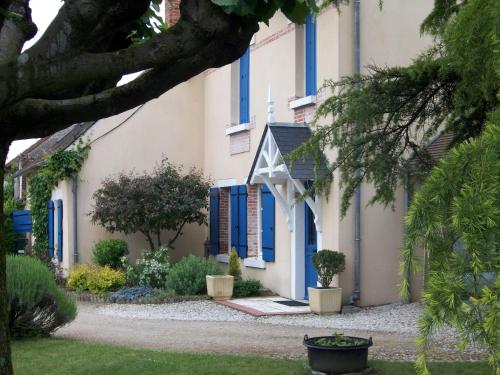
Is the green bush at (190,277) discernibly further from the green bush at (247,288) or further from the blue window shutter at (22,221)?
the blue window shutter at (22,221)

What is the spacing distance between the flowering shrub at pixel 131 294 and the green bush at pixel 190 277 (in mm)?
424

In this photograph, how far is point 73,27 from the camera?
4566 mm

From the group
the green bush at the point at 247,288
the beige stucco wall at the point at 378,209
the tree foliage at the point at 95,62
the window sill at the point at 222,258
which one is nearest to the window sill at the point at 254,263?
the green bush at the point at 247,288

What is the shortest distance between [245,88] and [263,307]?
18.4ft

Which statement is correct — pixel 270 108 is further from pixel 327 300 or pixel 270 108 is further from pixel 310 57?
pixel 327 300

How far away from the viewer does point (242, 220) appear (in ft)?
52.6

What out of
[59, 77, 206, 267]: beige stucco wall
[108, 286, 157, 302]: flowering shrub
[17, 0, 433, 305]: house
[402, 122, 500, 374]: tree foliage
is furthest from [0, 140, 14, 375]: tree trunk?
[59, 77, 206, 267]: beige stucco wall

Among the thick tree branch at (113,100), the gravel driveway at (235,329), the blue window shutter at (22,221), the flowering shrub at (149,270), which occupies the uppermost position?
the thick tree branch at (113,100)

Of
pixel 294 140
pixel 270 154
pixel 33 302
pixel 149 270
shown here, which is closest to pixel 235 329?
pixel 33 302

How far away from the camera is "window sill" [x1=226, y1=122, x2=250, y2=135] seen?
15750 millimetres

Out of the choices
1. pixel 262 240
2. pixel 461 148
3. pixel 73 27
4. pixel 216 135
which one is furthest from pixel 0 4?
pixel 216 135

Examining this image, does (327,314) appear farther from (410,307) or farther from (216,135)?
(216,135)

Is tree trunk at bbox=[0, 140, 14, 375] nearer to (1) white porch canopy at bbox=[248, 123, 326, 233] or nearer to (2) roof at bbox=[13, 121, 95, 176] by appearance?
(1) white porch canopy at bbox=[248, 123, 326, 233]

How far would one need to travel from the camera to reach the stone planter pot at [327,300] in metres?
11.9
